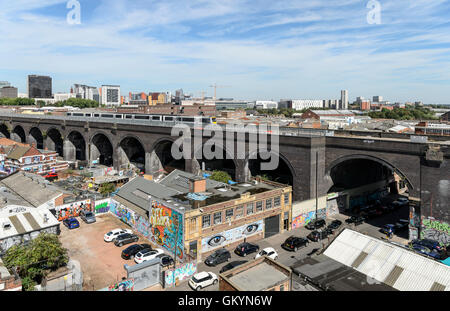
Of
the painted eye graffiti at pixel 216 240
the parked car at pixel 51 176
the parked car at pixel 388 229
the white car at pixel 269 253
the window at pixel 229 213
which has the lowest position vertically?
the white car at pixel 269 253

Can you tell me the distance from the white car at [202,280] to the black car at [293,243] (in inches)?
350

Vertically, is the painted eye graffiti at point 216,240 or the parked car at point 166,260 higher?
the painted eye graffiti at point 216,240

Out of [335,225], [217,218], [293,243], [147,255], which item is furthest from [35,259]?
[335,225]

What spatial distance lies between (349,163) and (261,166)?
11.6 metres

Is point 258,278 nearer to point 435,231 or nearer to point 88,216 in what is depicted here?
point 435,231

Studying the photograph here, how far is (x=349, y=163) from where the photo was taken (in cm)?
4062

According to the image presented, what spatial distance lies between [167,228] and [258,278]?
1293 cm

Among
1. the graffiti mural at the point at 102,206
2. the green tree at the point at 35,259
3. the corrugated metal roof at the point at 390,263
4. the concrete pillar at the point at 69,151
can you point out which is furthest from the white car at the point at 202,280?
the concrete pillar at the point at 69,151

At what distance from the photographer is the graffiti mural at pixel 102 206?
38.2 metres

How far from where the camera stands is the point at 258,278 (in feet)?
55.1

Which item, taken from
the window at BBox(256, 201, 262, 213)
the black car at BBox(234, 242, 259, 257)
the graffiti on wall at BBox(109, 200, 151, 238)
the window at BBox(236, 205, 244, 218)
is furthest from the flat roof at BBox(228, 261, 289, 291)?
the graffiti on wall at BBox(109, 200, 151, 238)

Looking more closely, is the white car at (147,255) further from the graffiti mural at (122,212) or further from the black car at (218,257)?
the graffiti mural at (122,212)

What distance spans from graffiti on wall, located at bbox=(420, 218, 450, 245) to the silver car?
3450 cm

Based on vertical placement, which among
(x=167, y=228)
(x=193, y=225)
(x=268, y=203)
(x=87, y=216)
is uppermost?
(x=268, y=203)
